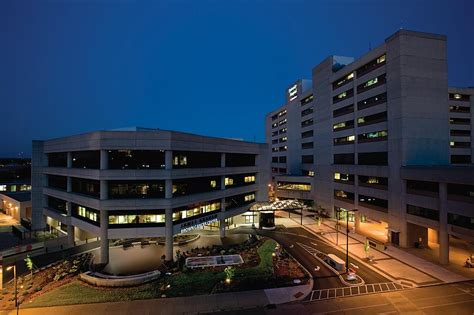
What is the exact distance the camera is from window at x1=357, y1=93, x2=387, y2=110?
2124 inches

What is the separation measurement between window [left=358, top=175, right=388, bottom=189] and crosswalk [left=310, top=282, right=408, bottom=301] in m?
24.1

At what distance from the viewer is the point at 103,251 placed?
4103 cm

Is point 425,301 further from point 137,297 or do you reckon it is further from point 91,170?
point 91,170

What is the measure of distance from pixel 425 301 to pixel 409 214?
20.7 m

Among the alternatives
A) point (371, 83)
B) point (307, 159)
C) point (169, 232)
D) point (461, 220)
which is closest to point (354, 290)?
point (461, 220)

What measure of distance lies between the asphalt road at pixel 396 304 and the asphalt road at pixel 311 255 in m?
3.77

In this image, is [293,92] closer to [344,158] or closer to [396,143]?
[344,158]

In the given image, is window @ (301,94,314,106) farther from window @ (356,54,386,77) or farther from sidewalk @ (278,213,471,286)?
sidewalk @ (278,213,471,286)

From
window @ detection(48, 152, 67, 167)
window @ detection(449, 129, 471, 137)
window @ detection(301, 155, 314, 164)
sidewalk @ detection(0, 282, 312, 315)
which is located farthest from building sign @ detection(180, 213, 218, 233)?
window @ detection(449, 129, 471, 137)

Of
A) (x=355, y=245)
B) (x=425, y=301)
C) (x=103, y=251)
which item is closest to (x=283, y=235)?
(x=355, y=245)

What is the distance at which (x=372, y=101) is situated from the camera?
57125 millimetres

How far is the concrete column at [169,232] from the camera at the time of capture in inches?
1631

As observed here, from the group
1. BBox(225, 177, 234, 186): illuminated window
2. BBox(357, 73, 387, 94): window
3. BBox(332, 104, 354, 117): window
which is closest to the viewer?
BBox(357, 73, 387, 94): window

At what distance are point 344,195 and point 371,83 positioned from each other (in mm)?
26043
